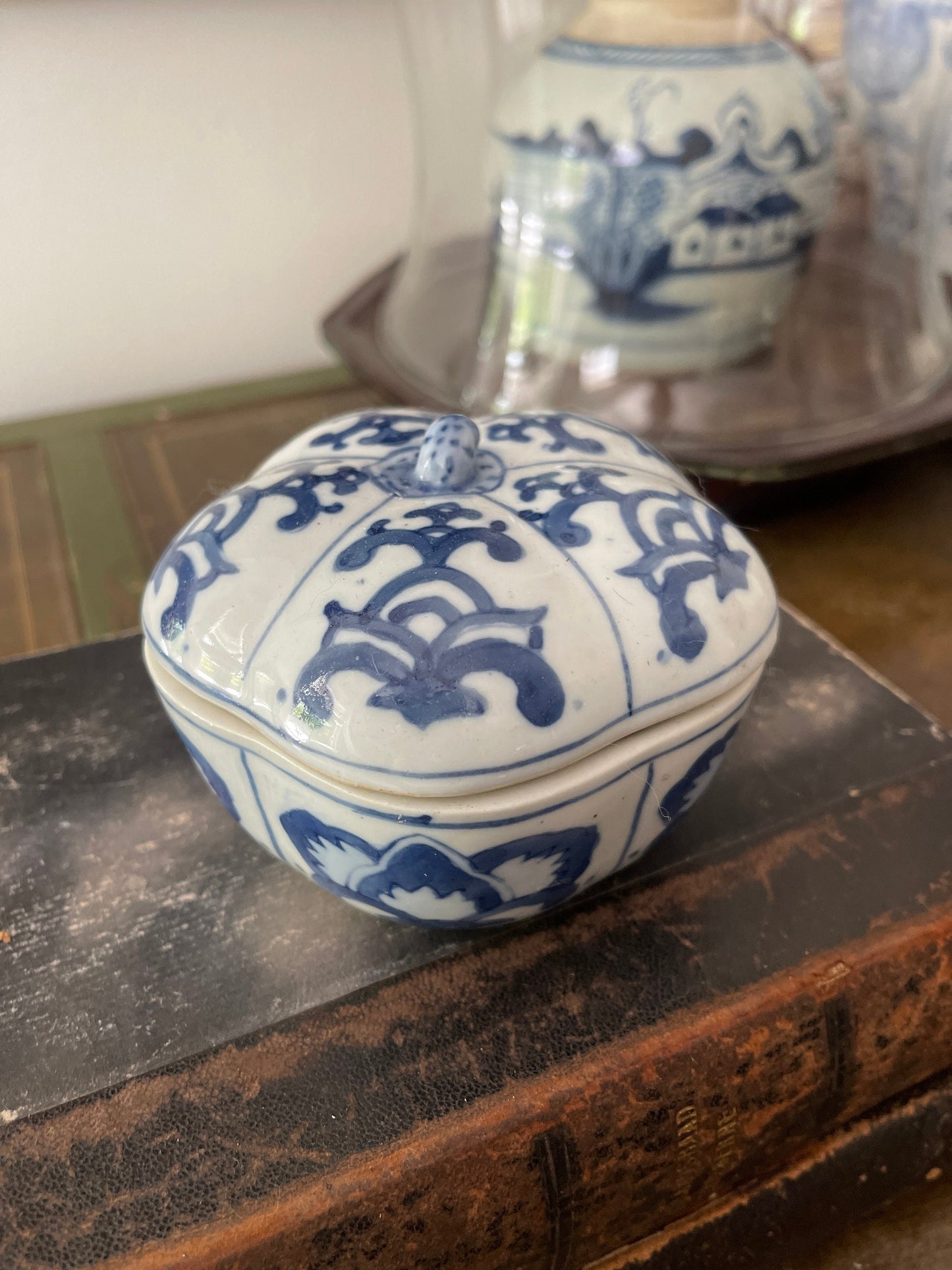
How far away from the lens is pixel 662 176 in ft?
→ 2.41

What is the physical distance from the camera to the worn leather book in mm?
384

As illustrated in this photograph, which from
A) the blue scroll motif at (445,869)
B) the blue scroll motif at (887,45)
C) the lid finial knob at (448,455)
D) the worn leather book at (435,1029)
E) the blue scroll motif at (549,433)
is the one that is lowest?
the worn leather book at (435,1029)

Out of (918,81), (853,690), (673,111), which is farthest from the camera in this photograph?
(918,81)

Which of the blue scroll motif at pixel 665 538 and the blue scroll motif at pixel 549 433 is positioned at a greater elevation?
the blue scroll motif at pixel 549 433

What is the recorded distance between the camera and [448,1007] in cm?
44

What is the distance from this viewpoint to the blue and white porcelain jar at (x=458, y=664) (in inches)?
14.7

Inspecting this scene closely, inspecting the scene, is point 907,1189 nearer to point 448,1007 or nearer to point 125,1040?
point 448,1007

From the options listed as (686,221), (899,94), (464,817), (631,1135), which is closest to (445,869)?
(464,817)

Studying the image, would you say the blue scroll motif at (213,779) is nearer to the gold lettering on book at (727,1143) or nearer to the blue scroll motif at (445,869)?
the blue scroll motif at (445,869)

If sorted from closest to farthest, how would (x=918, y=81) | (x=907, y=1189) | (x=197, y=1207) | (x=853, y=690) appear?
(x=197, y=1207), (x=907, y=1189), (x=853, y=690), (x=918, y=81)

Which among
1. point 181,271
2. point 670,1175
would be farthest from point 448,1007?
point 181,271

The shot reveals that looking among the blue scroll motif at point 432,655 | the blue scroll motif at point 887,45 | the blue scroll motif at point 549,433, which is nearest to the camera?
the blue scroll motif at point 432,655

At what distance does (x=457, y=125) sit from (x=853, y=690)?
642 mm

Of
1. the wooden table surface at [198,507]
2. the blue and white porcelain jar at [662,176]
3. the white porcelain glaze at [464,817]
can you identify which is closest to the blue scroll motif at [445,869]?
the white porcelain glaze at [464,817]
